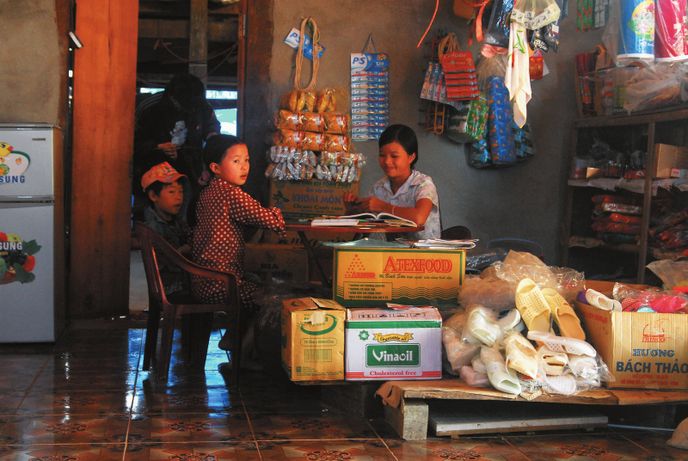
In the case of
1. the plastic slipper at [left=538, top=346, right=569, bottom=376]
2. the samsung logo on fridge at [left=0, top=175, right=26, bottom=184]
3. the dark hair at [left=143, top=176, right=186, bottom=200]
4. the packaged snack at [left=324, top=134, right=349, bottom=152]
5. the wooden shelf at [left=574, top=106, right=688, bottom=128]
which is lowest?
the plastic slipper at [left=538, top=346, right=569, bottom=376]

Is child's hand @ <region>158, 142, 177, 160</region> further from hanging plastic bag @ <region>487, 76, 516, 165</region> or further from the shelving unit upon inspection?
the shelving unit

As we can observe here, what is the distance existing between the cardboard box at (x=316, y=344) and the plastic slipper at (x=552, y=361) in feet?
2.86

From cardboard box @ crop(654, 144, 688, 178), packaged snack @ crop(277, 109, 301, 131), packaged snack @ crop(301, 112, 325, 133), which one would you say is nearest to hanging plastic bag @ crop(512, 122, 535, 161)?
cardboard box @ crop(654, 144, 688, 178)

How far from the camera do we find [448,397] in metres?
3.60

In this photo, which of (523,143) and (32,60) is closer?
(32,60)

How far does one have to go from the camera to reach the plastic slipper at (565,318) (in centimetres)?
386

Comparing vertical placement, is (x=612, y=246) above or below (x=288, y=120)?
below

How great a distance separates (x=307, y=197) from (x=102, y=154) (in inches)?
60.0

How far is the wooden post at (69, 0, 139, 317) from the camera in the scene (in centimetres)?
626

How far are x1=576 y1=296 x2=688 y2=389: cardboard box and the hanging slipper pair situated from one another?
0.14 m

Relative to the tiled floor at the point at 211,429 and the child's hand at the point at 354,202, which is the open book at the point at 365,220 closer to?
the child's hand at the point at 354,202

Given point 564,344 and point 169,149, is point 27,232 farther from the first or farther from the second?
point 564,344

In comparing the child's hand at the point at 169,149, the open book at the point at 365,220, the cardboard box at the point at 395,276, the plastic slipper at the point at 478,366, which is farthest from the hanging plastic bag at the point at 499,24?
the child's hand at the point at 169,149

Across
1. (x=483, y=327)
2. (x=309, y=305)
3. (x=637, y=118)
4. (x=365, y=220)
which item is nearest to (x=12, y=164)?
(x=365, y=220)
